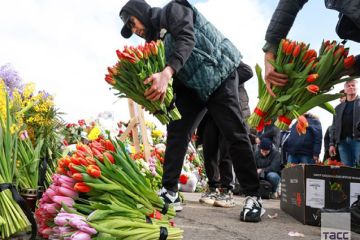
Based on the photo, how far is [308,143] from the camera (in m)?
6.89

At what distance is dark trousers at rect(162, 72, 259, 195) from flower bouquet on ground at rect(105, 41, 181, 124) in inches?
22.1

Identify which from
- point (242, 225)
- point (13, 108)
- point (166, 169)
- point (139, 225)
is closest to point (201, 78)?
point (166, 169)

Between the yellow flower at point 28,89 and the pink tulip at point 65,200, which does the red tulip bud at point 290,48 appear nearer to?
the pink tulip at point 65,200

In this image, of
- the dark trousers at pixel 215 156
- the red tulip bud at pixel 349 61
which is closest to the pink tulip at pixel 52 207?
the red tulip bud at pixel 349 61

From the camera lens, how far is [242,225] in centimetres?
287

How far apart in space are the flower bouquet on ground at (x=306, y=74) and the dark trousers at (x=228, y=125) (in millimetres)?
825

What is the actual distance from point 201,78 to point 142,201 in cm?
134

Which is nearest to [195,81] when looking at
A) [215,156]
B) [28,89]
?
[28,89]

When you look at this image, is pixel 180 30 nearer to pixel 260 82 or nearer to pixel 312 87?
pixel 260 82

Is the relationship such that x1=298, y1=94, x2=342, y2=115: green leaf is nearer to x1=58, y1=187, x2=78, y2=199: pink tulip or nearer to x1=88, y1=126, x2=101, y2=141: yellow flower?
x1=58, y1=187, x2=78, y2=199: pink tulip

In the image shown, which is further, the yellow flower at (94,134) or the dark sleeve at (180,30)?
the yellow flower at (94,134)

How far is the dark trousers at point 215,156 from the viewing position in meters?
4.30

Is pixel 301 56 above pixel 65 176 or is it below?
above

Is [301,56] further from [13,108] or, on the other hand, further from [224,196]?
[224,196]
